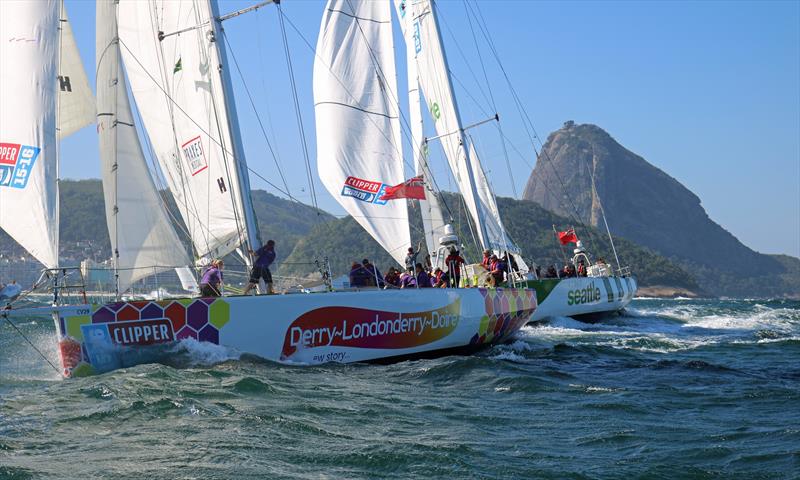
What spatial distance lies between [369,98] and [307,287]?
7360 millimetres

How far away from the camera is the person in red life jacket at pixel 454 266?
49.2ft

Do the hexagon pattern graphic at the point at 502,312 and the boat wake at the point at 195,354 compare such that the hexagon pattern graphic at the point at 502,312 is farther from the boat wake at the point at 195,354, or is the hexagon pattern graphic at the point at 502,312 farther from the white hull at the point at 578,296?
the boat wake at the point at 195,354

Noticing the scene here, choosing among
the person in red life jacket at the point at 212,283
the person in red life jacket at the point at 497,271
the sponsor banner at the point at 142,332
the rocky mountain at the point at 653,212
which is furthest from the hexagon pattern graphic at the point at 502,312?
the rocky mountain at the point at 653,212

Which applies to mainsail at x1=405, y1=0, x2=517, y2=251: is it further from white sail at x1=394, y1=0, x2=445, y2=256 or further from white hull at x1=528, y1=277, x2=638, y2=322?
white hull at x1=528, y1=277, x2=638, y2=322

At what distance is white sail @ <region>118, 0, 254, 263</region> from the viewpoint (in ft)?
45.7

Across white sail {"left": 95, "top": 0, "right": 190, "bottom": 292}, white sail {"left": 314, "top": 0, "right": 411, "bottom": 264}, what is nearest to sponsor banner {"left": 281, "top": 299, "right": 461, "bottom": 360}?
white sail {"left": 95, "top": 0, "right": 190, "bottom": 292}

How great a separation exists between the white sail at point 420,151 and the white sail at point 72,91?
9.34 metres

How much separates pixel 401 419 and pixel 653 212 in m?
168

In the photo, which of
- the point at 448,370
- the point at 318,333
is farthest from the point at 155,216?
the point at 448,370

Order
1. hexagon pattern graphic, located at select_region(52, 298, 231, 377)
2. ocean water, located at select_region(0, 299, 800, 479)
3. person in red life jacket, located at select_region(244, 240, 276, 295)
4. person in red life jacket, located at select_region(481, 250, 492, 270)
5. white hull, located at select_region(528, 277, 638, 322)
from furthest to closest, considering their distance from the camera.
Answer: white hull, located at select_region(528, 277, 638, 322) → person in red life jacket, located at select_region(481, 250, 492, 270) → person in red life jacket, located at select_region(244, 240, 276, 295) → hexagon pattern graphic, located at select_region(52, 298, 231, 377) → ocean water, located at select_region(0, 299, 800, 479)

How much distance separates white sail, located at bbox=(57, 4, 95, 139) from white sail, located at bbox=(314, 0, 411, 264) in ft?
21.3

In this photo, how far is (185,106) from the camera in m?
14.4

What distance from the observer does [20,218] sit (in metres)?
10.4

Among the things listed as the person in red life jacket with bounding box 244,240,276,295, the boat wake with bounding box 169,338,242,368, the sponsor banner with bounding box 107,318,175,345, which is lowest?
the boat wake with bounding box 169,338,242,368
